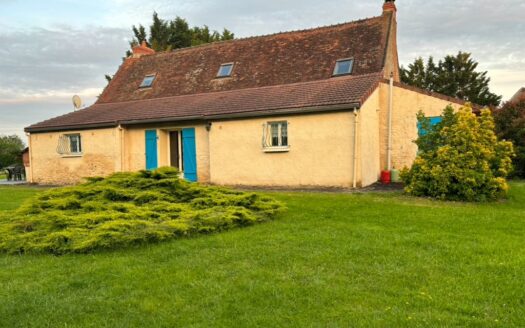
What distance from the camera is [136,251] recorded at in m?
6.02

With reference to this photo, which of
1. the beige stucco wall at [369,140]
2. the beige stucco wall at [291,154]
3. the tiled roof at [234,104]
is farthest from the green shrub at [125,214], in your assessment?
the tiled roof at [234,104]

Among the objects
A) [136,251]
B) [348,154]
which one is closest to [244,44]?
[348,154]

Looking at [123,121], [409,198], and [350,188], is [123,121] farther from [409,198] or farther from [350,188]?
[409,198]

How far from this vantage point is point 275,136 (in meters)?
14.4

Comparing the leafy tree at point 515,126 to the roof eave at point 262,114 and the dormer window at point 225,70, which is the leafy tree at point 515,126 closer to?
the roof eave at point 262,114

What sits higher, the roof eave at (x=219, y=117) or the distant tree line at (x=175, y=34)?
the distant tree line at (x=175, y=34)

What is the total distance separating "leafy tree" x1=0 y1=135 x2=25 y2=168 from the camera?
28.8m

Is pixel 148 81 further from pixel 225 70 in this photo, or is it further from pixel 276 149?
pixel 276 149

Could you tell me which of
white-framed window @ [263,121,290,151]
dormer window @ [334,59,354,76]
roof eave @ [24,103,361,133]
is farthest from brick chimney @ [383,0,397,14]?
white-framed window @ [263,121,290,151]

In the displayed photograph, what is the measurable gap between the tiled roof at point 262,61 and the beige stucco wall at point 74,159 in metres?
3.11

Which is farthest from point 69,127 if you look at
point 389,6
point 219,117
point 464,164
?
point 464,164

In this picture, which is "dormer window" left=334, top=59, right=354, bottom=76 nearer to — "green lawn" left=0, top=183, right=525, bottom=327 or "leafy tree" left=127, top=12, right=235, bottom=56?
"green lawn" left=0, top=183, right=525, bottom=327

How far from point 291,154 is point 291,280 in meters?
9.60

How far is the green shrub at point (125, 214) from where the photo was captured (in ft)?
20.2
